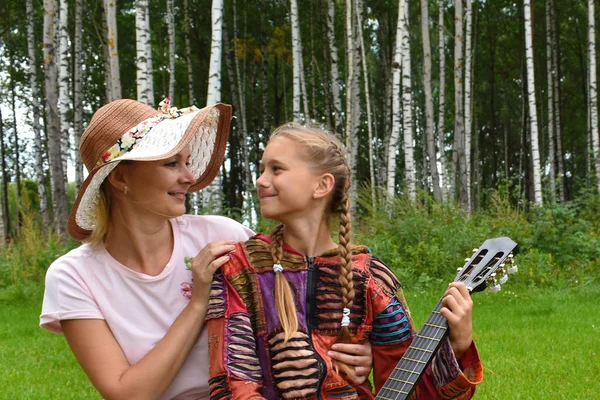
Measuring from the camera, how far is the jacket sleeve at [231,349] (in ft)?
7.06

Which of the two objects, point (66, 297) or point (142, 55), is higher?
point (142, 55)

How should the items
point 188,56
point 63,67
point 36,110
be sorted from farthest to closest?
point 36,110, point 188,56, point 63,67

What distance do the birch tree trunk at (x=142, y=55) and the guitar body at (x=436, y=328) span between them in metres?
7.48

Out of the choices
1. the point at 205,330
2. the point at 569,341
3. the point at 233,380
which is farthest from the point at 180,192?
the point at 569,341

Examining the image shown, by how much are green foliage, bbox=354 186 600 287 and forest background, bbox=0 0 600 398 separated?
0.09 feet

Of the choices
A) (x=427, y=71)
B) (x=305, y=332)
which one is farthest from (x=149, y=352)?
(x=427, y=71)

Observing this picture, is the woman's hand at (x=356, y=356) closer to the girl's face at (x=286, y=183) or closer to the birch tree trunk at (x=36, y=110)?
the girl's face at (x=286, y=183)

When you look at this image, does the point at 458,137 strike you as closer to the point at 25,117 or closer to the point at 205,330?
the point at 205,330

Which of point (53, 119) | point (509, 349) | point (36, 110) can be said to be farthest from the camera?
point (36, 110)

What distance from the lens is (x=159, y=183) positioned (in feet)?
7.78

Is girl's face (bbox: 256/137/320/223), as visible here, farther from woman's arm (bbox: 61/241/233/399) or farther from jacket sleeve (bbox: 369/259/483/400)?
jacket sleeve (bbox: 369/259/483/400)

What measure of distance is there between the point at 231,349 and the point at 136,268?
52 centimetres

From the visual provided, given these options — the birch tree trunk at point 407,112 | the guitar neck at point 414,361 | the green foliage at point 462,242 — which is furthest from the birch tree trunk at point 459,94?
the guitar neck at point 414,361

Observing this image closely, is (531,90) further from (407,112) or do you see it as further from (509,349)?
(509,349)
